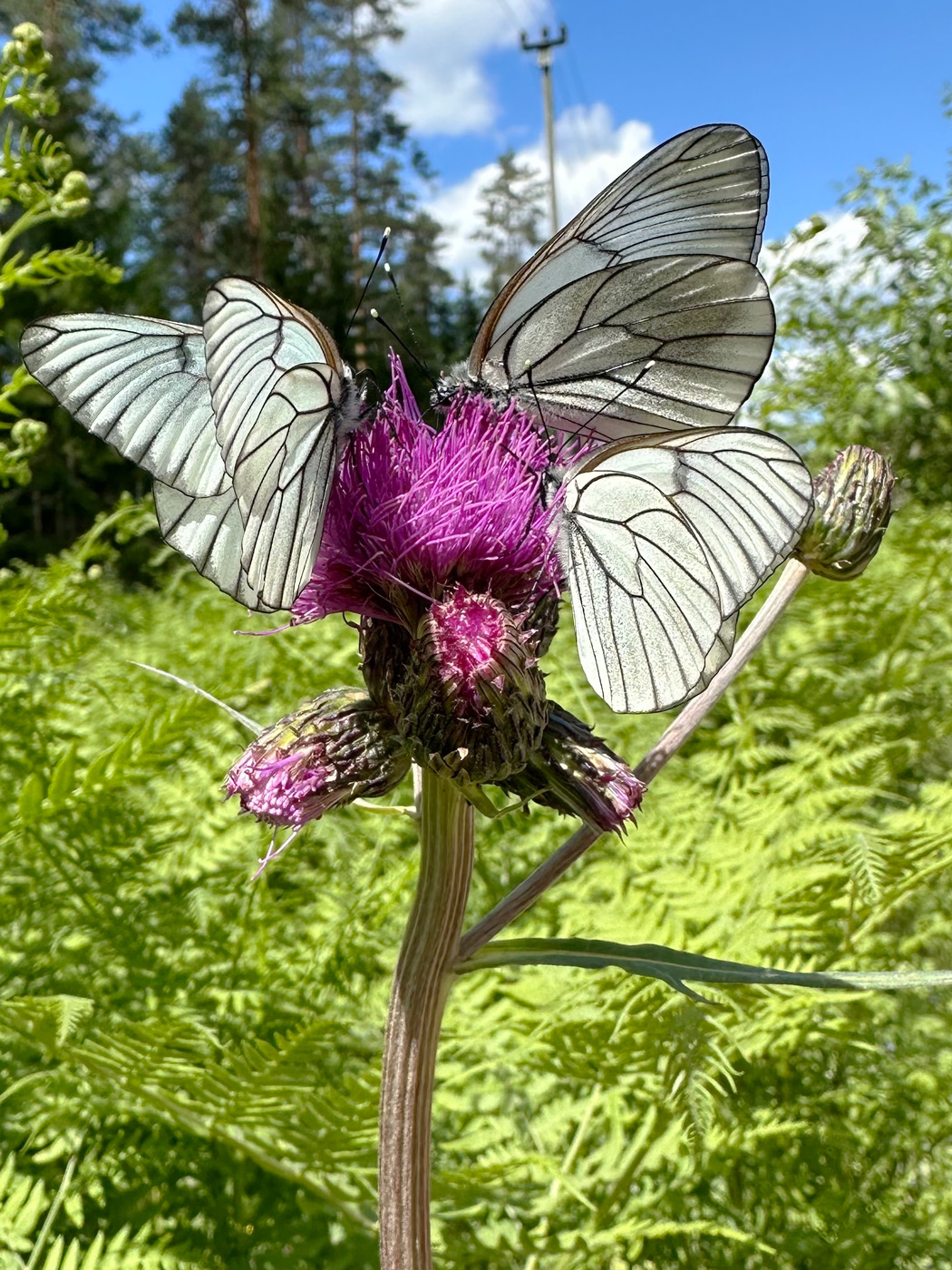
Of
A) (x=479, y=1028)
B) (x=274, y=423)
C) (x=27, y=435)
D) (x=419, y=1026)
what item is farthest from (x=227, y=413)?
(x=479, y=1028)

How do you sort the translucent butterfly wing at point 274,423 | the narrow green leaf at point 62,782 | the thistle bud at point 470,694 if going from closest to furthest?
the thistle bud at point 470,694 → the translucent butterfly wing at point 274,423 → the narrow green leaf at point 62,782

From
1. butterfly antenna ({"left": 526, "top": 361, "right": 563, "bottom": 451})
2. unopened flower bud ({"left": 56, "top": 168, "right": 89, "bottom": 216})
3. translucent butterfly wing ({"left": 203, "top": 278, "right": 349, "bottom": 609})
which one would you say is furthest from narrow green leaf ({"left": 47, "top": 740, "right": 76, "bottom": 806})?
unopened flower bud ({"left": 56, "top": 168, "right": 89, "bottom": 216})

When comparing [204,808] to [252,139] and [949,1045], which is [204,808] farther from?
[252,139]

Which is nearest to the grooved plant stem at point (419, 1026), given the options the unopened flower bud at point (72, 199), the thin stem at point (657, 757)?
the thin stem at point (657, 757)

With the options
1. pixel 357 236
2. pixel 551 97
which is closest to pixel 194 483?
pixel 551 97

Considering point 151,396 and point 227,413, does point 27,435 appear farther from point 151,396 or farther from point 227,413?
point 227,413

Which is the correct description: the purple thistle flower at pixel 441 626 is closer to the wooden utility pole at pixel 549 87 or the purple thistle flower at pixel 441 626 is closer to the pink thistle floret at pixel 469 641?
the pink thistle floret at pixel 469 641
